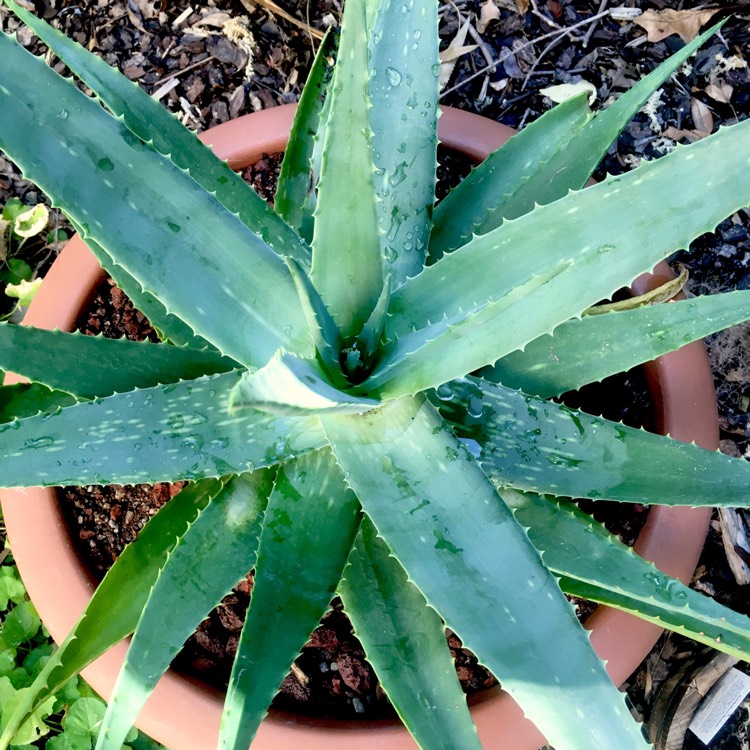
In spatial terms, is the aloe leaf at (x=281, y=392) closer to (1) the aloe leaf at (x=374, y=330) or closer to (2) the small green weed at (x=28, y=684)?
(1) the aloe leaf at (x=374, y=330)

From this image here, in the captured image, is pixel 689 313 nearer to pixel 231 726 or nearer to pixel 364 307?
pixel 364 307

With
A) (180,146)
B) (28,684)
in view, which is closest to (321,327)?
(180,146)

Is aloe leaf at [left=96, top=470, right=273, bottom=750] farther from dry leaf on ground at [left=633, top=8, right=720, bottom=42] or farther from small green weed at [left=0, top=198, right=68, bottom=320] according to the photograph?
dry leaf on ground at [left=633, top=8, right=720, bottom=42]

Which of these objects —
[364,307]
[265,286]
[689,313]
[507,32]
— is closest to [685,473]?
[689,313]

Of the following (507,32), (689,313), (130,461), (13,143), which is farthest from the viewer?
(507,32)

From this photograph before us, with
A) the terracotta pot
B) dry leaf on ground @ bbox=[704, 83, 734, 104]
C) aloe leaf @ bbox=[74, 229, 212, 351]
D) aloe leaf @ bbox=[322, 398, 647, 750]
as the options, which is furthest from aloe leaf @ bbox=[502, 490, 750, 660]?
dry leaf on ground @ bbox=[704, 83, 734, 104]

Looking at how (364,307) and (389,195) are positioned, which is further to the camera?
(389,195)
